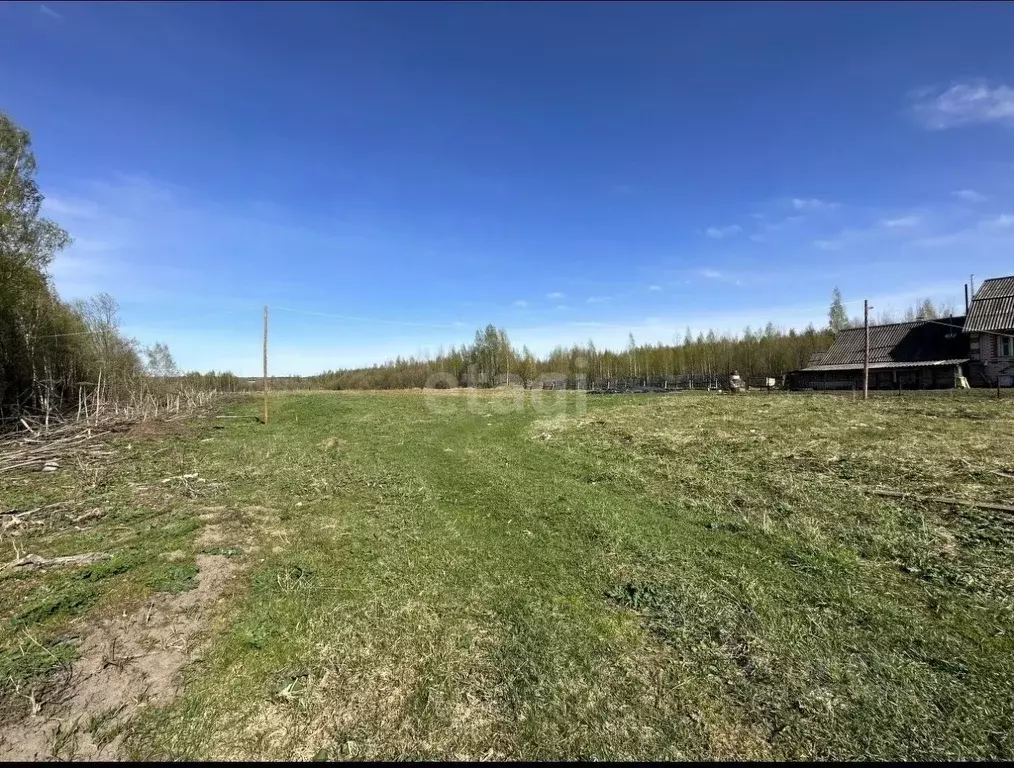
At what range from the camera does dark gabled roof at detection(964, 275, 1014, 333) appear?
92.9ft

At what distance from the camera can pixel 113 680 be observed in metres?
3.36

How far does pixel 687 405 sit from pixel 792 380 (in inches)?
1126

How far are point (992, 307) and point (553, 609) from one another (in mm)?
38810

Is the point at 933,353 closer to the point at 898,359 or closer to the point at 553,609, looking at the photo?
the point at 898,359

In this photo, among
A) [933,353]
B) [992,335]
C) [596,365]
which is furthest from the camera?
[596,365]

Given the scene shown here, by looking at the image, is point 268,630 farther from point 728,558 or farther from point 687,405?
point 687,405

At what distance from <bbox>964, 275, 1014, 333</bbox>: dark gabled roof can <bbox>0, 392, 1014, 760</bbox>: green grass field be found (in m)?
26.3

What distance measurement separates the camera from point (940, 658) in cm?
363

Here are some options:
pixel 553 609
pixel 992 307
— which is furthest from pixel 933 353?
pixel 553 609

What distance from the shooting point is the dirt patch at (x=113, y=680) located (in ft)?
9.25

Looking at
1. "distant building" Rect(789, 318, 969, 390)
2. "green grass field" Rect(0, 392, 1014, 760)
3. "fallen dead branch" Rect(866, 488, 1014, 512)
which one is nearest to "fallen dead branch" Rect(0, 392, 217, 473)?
"green grass field" Rect(0, 392, 1014, 760)

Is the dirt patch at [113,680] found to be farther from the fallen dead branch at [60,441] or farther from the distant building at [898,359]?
the distant building at [898,359]

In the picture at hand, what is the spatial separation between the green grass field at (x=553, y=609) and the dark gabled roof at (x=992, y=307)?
26344 millimetres

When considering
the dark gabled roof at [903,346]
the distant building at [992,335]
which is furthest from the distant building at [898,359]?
the distant building at [992,335]
